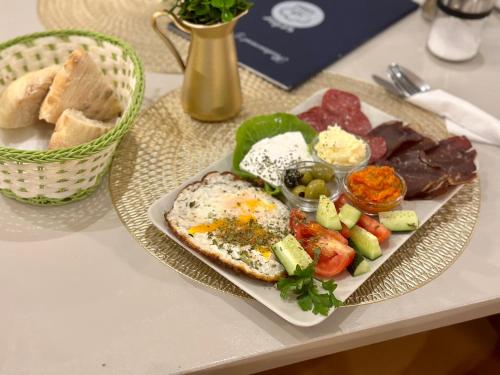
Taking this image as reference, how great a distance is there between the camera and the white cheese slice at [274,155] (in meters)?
1.36

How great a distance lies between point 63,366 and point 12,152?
0.40 m

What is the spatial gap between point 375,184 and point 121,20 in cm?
106

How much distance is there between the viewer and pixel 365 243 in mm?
1190

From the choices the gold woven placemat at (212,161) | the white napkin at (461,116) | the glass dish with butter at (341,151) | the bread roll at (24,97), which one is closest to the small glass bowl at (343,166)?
the glass dish with butter at (341,151)

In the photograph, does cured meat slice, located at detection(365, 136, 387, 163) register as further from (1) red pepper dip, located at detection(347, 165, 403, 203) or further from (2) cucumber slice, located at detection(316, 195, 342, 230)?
(2) cucumber slice, located at detection(316, 195, 342, 230)

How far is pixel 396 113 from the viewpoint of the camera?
64.6 inches

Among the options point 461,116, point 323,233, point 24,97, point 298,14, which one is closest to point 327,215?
point 323,233

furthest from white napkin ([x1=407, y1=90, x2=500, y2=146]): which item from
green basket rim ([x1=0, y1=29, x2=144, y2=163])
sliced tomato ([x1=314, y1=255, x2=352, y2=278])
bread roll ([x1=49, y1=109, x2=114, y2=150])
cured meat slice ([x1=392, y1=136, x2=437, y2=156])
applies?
bread roll ([x1=49, y1=109, x2=114, y2=150])

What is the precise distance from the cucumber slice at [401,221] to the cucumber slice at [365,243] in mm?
70

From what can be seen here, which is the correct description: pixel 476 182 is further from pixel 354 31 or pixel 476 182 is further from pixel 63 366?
pixel 63 366

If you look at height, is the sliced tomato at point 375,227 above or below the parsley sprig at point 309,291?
above

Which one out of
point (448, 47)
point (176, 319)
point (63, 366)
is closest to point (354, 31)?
point (448, 47)

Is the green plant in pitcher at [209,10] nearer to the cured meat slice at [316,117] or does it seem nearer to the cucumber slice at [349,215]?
the cured meat slice at [316,117]

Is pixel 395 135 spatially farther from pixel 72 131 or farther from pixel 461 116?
pixel 72 131
